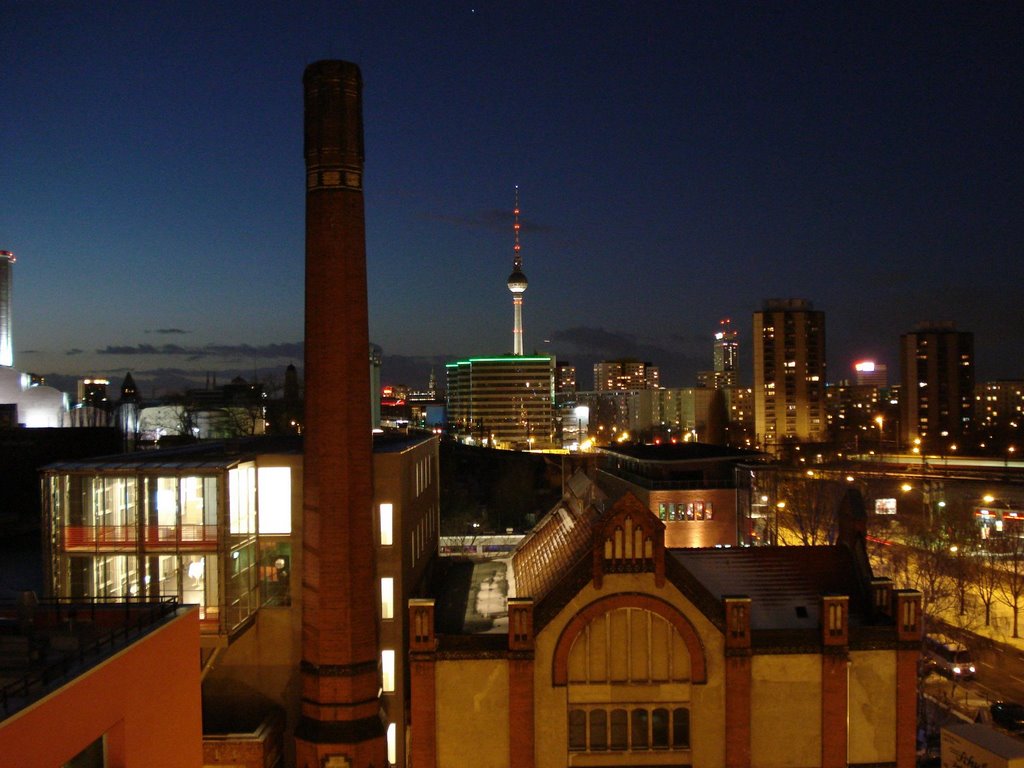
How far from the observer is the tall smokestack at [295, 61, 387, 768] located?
77.4 feet

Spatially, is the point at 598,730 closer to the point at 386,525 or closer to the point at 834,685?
the point at 834,685

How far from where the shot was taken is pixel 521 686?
20250 mm

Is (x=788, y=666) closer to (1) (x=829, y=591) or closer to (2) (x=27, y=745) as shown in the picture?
(1) (x=829, y=591)

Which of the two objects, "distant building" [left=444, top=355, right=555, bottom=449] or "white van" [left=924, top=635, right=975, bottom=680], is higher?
"distant building" [left=444, top=355, right=555, bottom=449]

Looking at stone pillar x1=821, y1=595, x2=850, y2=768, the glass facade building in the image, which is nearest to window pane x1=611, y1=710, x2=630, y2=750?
stone pillar x1=821, y1=595, x2=850, y2=768

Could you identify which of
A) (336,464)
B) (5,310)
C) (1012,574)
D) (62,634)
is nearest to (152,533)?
(336,464)

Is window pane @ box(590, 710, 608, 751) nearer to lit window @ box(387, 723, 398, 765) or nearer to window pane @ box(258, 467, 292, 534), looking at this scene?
lit window @ box(387, 723, 398, 765)

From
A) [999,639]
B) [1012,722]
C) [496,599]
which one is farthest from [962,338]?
[496,599]

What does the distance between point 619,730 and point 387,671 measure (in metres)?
9.08

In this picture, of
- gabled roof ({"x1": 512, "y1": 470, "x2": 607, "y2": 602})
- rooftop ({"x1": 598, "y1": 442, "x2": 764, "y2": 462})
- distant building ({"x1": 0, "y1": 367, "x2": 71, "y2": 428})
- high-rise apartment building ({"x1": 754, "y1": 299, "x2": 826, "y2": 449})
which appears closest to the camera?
gabled roof ({"x1": 512, "y1": 470, "x2": 607, "y2": 602})

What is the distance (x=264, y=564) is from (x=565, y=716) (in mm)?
11146

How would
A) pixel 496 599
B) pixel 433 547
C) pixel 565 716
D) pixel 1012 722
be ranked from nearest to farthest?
pixel 565 716, pixel 496 599, pixel 1012 722, pixel 433 547

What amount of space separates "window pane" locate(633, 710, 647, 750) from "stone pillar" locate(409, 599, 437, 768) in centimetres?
550

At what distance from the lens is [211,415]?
118625mm
